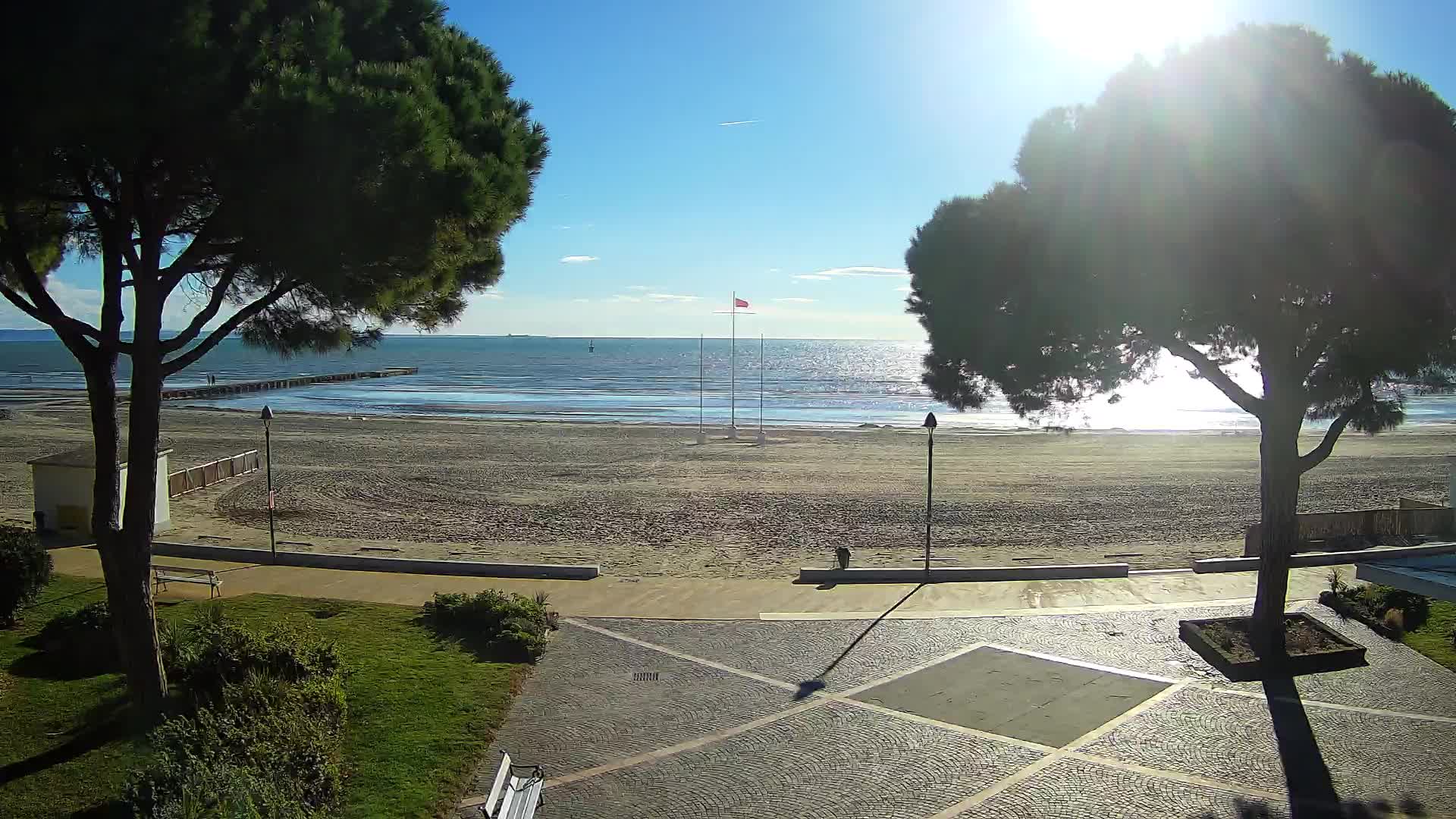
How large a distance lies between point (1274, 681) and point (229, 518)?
21.2 meters

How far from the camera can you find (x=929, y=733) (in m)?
9.18

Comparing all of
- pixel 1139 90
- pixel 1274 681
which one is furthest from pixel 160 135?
pixel 1274 681

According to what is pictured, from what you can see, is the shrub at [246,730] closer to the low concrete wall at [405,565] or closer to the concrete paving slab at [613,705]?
the concrete paving slab at [613,705]

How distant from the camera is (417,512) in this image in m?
23.5

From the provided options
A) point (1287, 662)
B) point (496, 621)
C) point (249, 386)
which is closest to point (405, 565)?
point (496, 621)

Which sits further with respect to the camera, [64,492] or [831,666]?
[64,492]

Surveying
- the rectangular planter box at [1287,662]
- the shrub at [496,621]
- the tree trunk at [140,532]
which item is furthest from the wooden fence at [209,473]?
the rectangular planter box at [1287,662]

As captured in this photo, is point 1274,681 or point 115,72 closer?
point 115,72

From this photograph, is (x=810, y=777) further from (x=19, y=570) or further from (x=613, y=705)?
(x=19, y=570)

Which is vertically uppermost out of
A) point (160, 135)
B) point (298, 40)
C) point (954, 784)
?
point (298, 40)

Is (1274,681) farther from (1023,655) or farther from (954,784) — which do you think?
(954,784)

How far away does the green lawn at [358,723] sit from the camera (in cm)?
739

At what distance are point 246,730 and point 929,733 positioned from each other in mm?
6010

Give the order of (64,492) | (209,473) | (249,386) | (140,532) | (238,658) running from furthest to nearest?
(249,386)
(209,473)
(64,492)
(238,658)
(140,532)
